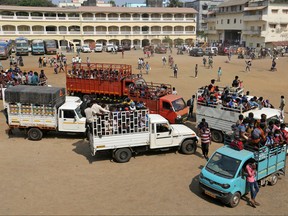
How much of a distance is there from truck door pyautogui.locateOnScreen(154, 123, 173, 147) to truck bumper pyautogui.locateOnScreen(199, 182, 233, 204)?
3.36m

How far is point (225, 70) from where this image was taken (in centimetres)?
3691

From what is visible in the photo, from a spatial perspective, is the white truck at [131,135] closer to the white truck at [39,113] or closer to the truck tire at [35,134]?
the white truck at [39,113]

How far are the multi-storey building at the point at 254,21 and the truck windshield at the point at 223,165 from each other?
56104mm

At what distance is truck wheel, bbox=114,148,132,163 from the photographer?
12.1 m

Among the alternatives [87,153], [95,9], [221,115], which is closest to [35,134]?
[87,153]

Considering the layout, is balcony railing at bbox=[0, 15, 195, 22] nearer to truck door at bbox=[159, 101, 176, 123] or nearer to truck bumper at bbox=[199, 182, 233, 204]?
truck door at bbox=[159, 101, 176, 123]

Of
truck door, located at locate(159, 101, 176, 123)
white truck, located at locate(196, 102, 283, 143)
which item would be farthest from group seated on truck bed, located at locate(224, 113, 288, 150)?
truck door, located at locate(159, 101, 176, 123)

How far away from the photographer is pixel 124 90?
786 inches

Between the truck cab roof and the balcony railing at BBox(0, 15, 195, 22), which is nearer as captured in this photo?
the truck cab roof

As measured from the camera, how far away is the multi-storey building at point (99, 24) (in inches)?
2413

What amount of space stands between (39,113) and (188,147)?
7.08 meters

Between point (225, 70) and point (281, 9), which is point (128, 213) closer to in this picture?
point (225, 70)

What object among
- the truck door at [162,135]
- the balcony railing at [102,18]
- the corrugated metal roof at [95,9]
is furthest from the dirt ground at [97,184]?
the corrugated metal roof at [95,9]

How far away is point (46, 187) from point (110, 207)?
101 inches
